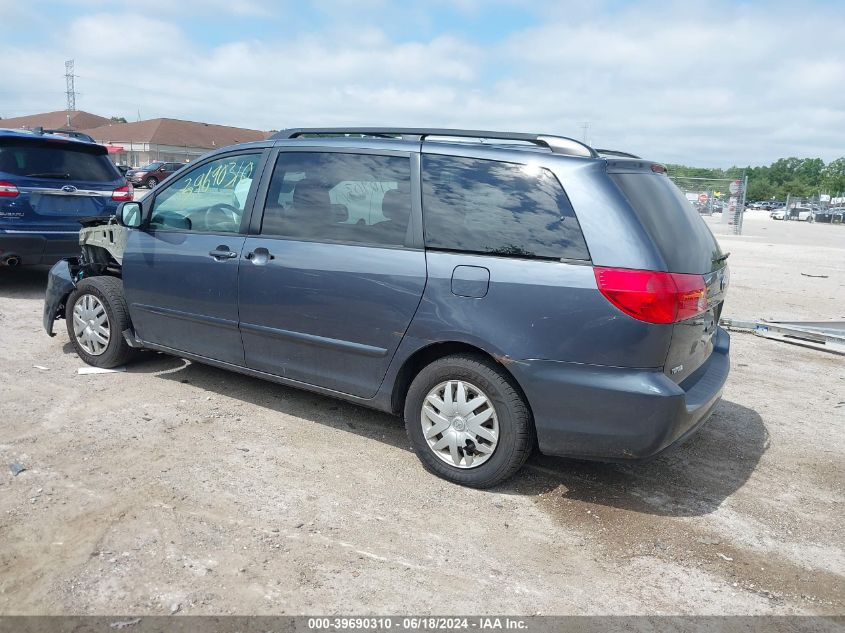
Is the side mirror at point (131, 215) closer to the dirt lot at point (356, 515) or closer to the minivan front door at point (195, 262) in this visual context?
the minivan front door at point (195, 262)

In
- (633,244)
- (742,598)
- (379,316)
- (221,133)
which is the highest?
(221,133)

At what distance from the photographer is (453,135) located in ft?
12.8

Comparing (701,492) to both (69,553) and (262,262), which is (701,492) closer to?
(262,262)

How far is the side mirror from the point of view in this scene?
196 inches

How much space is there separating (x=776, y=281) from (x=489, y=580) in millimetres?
11012

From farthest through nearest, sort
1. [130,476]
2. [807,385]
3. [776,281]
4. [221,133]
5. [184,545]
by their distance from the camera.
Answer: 1. [221,133]
2. [776,281]
3. [807,385]
4. [130,476]
5. [184,545]

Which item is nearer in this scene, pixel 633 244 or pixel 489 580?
pixel 489 580

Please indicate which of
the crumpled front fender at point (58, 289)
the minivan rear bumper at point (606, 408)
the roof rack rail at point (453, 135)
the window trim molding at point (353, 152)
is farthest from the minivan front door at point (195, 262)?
the minivan rear bumper at point (606, 408)

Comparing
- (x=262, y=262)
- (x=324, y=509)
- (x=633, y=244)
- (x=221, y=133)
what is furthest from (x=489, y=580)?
(x=221, y=133)

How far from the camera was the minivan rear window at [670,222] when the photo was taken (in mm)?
3330

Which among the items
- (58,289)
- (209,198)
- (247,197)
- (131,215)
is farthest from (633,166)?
(58,289)

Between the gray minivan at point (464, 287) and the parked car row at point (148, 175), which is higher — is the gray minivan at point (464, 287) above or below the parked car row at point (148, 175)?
below

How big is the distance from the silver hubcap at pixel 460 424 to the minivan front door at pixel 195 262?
1.54 metres

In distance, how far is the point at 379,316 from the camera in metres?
3.83
